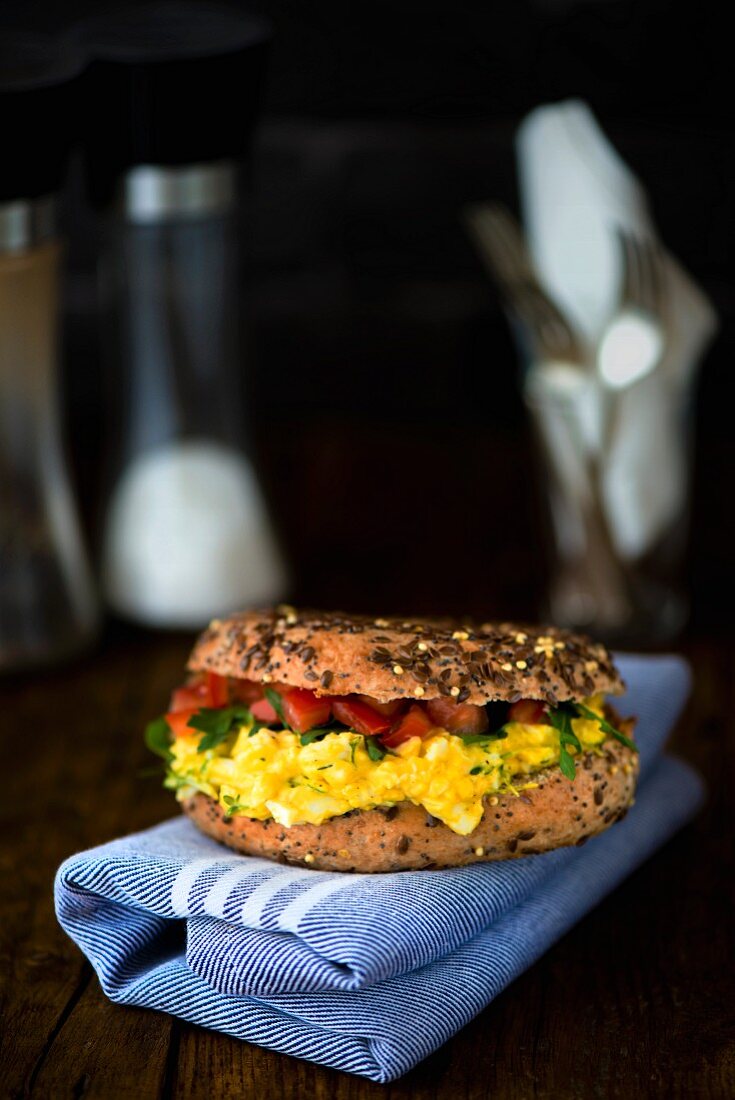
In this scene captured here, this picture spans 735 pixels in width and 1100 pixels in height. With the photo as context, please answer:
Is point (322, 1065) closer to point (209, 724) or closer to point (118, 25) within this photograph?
point (209, 724)

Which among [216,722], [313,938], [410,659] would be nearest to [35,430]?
[216,722]

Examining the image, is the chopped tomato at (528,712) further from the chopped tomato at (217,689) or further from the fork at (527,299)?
the fork at (527,299)

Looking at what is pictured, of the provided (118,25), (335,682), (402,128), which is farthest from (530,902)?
(402,128)

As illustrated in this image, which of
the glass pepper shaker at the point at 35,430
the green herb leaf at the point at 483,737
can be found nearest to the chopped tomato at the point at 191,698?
the green herb leaf at the point at 483,737

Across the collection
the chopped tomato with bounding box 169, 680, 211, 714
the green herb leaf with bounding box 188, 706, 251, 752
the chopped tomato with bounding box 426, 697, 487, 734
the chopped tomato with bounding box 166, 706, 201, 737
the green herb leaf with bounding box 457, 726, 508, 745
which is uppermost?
the chopped tomato with bounding box 426, 697, 487, 734

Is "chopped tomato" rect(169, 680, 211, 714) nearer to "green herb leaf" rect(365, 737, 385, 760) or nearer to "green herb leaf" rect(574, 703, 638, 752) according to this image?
"green herb leaf" rect(365, 737, 385, 760)

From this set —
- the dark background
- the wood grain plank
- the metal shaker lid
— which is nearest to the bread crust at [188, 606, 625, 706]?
the wood grain plank

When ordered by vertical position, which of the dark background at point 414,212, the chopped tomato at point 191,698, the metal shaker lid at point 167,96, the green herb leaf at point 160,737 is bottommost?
the dark background at point 414,212

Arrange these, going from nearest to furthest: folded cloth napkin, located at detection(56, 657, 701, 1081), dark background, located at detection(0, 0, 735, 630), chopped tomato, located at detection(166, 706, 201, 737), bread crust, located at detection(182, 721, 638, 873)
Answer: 1. folded cloth napkin, located at detection(56, 657, 701, 1081)
2. bread crust, located at detection(182, 721, 638, 873)
3. chopped tomato, located at detection(166, 706, 201, 737)
4. dark background, located at detection(0, 0, 735, 630)
